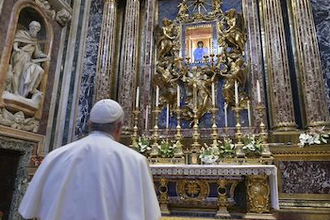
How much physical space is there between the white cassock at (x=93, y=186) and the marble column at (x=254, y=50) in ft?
14.9

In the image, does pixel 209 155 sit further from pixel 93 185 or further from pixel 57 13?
pixel 57 13

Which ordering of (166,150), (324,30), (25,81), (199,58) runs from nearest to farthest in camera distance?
(166,150) < (25,81) < (324,30) < (199,58)

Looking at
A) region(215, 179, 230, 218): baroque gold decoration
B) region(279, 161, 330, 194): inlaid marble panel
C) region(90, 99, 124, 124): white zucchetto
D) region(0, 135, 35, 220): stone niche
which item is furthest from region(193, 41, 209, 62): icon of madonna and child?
region(90, 99, 124, 124): white zucchetto

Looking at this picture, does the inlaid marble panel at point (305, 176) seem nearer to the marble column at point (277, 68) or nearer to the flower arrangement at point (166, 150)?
the marble column at point (277, 68)

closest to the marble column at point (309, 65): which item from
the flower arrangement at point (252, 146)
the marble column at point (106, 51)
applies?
the flower arrangement at point (252, 146)

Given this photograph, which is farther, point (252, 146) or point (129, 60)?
point (129, 60)


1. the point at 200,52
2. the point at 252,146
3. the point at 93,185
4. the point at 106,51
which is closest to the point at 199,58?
the point at 200,52

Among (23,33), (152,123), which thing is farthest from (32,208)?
(23,33)

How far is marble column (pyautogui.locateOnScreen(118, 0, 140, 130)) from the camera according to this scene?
6.54 m

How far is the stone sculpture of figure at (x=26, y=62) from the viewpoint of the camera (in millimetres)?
5809

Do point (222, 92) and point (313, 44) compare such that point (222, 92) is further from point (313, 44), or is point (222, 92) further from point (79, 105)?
point (79, 105)

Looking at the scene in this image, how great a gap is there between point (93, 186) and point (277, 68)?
17.5 feet

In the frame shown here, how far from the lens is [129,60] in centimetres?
696

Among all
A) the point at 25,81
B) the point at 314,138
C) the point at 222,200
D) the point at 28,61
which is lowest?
the point at 222,200
